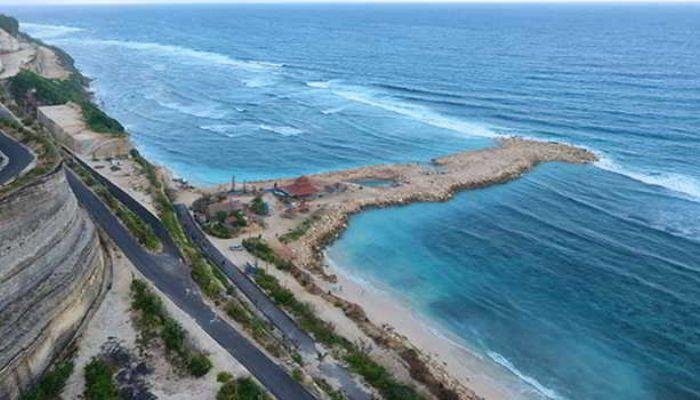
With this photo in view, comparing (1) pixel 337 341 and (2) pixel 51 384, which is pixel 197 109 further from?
(2) pixel 51 384

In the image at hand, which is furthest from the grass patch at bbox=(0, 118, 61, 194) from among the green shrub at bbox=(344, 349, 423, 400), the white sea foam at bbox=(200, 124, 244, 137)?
the white sea foam at bbox=(200, 124, 244, 137)

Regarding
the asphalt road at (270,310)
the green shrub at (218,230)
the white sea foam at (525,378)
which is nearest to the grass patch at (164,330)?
the asphalt road at (270,310)

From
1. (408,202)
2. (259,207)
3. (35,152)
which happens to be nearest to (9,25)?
(259,207)

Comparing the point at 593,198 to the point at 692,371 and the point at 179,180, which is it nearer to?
the point at 692,371

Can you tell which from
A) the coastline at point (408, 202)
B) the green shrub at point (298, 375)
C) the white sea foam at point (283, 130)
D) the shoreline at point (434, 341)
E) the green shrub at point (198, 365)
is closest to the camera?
the green shrub at point (198, 365)

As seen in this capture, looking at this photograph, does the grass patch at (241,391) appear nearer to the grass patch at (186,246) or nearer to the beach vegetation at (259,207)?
the grass patch at (186,246)

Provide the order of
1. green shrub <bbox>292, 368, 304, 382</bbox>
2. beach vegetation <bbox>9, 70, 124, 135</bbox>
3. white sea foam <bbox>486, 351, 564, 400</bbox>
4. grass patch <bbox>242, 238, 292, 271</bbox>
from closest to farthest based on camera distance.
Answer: green shrub <bbox>292, 368, 304, 382</bbox> → white sea foam <bbox>486, 351, 564, 400</bbox> → grass patch <bbox>242, 238, 292, 271</bbox> → beach vegetation <bbox>9, 70, 124, 135</bbox>

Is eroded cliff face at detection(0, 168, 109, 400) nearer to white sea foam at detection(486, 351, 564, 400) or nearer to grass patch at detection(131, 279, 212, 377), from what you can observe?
grass patch at detection(131, 279, 212, 377)

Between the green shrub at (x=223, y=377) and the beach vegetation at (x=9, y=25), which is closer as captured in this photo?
the green shrub at (x=223, y=377)
